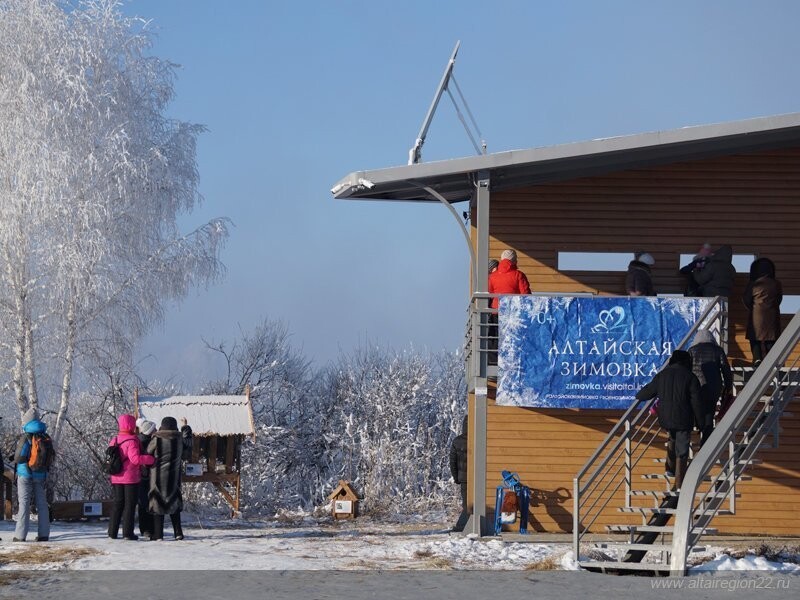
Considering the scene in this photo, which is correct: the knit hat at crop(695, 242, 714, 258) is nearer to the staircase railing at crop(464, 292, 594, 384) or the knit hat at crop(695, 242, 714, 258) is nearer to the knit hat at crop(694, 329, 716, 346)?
the staircase railing at crop(464, 292, 594, 384)

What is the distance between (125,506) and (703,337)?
7.70 meters

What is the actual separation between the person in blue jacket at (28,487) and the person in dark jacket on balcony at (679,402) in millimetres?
7556

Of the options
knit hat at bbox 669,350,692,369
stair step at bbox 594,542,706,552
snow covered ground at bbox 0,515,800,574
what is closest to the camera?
stair step at bbox 594,542,706,552

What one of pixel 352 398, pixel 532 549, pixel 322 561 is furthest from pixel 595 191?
pixel 352 398

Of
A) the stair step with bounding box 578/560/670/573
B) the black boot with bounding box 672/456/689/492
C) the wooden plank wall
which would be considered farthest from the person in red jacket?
the stair step with bounding box 578/560/670/573

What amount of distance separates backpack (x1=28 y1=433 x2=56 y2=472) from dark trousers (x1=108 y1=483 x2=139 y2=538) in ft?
3.06

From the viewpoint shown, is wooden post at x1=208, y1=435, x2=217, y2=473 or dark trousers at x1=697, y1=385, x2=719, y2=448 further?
wooden post at x1=208, y1=435, x2=217, y2=473

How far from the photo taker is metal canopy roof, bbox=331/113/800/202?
619 inches

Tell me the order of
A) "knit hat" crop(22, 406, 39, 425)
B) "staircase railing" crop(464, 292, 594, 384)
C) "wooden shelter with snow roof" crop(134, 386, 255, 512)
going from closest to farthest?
1. "knit hat" crop(22, 406, 39, 425)
2. "staircase railing" crop(464, 292, 594, 384)
3. "wooden shelter with snow roof" crop(134, 386, 255, 512)

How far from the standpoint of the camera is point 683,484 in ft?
38.3

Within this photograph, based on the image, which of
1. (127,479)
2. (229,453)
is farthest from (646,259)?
(229,453)

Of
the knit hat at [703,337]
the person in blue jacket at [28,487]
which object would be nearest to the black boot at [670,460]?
the knit hat at [703,337]

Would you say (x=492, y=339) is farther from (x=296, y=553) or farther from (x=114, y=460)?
(x=114, y=460)

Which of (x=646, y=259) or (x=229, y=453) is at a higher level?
(x=646, y=259)
